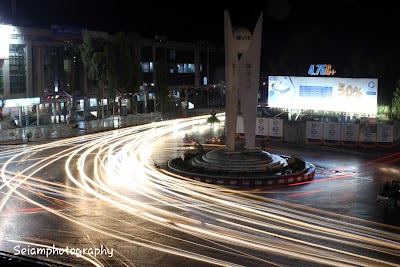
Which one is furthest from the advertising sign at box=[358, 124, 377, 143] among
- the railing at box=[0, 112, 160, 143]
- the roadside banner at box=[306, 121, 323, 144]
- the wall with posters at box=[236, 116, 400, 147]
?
the railing at box=[0, 112, 160, 143]

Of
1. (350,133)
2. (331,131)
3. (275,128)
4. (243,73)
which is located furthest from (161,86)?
(243,73)

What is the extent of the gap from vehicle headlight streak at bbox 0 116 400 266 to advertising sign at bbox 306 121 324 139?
13.7m

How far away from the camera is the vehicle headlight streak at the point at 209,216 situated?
16125mm

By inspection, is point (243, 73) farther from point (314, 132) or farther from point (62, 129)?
point (62, 129)

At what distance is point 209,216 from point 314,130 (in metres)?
22.8

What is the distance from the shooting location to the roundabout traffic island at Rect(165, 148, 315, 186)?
27.0 meters

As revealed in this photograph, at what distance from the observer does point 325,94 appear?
161 feet

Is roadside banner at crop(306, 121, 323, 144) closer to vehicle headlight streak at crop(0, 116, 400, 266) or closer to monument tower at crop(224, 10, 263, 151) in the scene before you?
monument tower at crop(224, 10, 263, 151)

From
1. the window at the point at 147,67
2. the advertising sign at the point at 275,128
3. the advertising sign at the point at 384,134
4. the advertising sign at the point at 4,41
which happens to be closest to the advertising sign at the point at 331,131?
the advertising sign at the point at 384,134

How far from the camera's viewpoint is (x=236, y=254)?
15.8 m

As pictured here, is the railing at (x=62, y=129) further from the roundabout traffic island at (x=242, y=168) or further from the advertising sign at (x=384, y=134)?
the advertising sign at (x=384, y=134)

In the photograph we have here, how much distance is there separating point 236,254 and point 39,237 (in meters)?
6.42

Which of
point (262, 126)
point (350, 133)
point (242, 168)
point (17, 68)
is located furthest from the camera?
point (17, 68)

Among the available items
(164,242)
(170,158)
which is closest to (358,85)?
(170,158)
